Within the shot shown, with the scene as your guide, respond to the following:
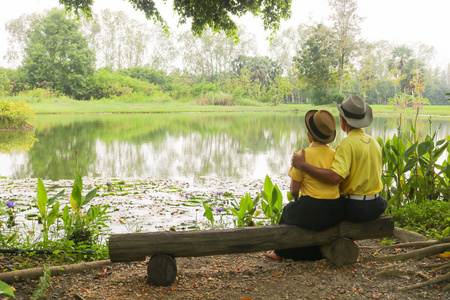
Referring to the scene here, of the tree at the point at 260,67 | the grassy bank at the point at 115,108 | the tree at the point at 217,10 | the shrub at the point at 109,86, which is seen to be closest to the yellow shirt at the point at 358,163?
the tree at the point at 217,10

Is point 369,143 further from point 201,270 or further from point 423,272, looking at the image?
point 201,270

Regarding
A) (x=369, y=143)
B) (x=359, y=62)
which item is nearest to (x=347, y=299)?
(x=369, y=143)

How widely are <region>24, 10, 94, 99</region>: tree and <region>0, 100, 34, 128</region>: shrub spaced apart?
74.4 feet

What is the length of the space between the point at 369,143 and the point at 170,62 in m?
52.7

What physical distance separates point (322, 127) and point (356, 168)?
39 cm

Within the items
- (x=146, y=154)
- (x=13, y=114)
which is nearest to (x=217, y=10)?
(x=146, y=154)

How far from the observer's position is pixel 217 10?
708cm

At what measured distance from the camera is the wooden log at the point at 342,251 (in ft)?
9.30

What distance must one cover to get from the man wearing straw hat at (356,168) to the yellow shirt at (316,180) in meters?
0.07

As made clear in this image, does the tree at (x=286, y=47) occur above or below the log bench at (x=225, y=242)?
above

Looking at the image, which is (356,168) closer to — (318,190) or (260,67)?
(318,190)

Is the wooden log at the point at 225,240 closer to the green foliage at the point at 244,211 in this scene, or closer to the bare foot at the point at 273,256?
the bare foot at the point at 273,256

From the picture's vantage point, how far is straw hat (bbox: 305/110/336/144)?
9.15 feet

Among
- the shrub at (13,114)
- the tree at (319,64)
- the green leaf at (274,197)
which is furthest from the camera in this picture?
the tree at (319,64)
